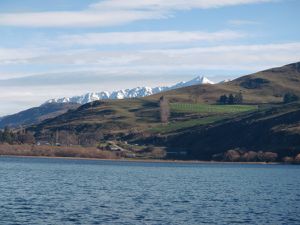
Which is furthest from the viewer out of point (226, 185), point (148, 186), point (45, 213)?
point (226, 185)

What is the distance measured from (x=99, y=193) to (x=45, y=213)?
2220cm

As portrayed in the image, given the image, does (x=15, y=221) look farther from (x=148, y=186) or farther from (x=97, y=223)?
(x=148, y=186)

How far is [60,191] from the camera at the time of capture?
86.2 metres

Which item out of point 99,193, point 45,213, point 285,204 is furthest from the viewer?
point 99,193

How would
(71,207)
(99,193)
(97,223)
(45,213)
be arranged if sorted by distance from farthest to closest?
(99,193)
(71,207)
(45,213)
(97,223)

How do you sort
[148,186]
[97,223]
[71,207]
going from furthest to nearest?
[148,186]
[71,207]
[97,223]

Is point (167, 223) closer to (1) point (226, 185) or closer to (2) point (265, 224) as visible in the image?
(2) point (265, 224)

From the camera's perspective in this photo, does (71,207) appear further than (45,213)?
Yes

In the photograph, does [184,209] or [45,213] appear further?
[184,209]

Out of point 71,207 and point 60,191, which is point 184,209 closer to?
point 71,207

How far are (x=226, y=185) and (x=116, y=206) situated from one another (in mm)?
42672

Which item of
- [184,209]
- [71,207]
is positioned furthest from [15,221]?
[184,209]

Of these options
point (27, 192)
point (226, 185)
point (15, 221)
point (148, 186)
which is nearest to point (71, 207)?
point (15, 221)

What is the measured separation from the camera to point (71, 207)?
68.0 metres
